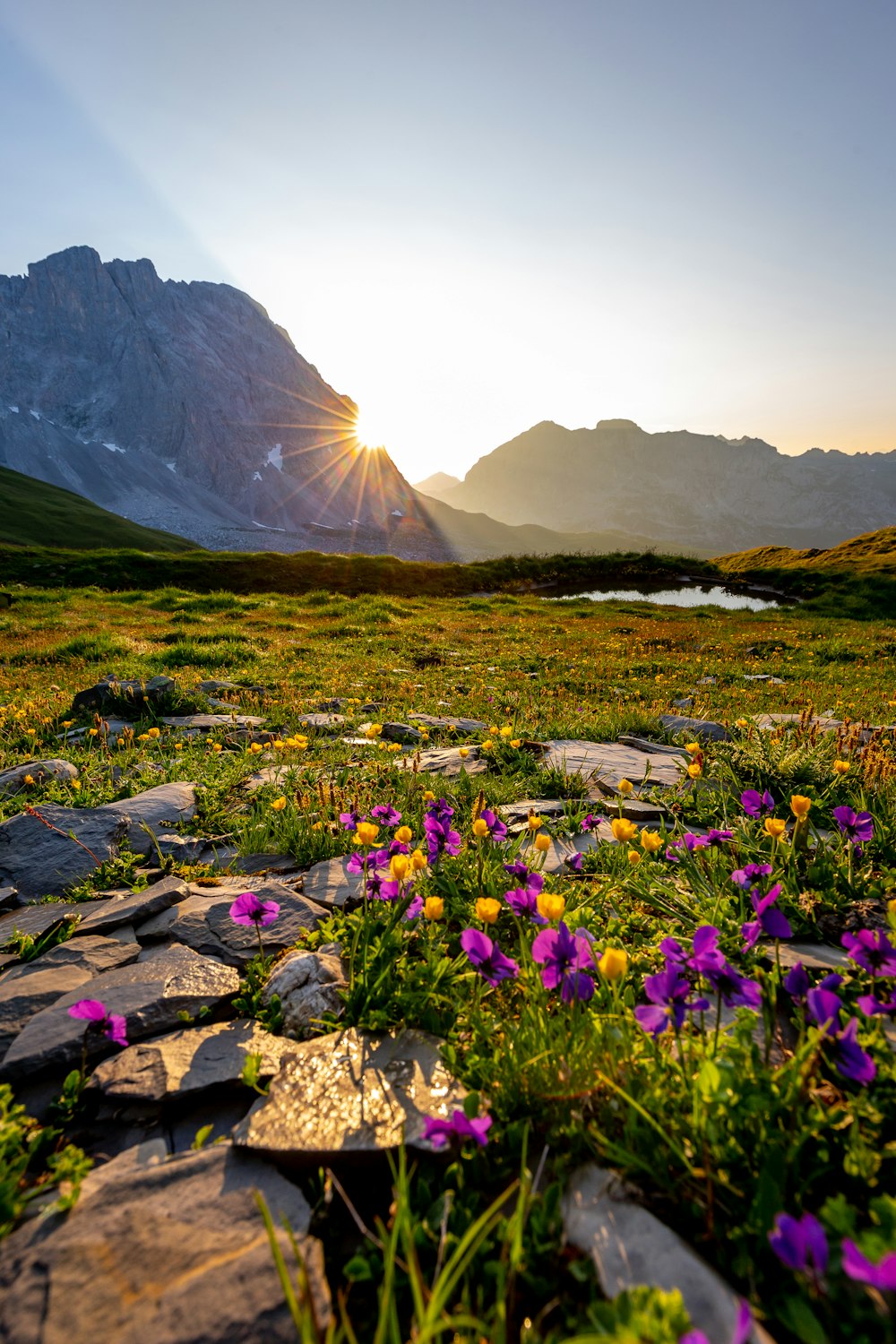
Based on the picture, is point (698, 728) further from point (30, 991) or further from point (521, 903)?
point (30, 991)

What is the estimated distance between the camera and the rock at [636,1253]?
134 centimetres

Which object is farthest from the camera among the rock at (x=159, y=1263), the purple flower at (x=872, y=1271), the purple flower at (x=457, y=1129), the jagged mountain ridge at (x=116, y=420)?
the jagged mountain ridge at (x=116, y=420)

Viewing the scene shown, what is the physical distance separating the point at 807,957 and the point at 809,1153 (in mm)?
1065

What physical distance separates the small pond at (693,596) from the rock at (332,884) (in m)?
34.3

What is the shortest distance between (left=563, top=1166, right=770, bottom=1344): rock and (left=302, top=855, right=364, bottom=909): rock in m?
1.97

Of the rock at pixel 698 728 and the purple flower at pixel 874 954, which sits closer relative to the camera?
the purple flower at pixel 874 954

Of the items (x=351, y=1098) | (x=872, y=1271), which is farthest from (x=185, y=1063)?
(x=872, y=1271)

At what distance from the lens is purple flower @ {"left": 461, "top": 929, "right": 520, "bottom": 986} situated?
2129 millimetres

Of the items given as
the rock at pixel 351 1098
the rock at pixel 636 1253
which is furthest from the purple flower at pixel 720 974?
the rock at pixel 351 1098

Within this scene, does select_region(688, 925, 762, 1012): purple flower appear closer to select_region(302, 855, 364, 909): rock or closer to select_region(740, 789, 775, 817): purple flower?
select_region(740, 789, 775, 817): purple flower

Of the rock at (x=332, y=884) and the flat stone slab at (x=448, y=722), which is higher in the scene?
the rock at (x=332, y=884)

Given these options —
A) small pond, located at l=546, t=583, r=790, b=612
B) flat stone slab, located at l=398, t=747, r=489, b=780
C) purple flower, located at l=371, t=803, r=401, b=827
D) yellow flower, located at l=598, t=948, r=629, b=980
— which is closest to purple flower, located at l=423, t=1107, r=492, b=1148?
yellow flower, located at l=598, t=948, r=629, b=980

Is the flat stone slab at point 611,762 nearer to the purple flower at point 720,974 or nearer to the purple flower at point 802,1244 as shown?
the purple flower at point 720,974

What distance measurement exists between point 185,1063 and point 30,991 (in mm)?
902
